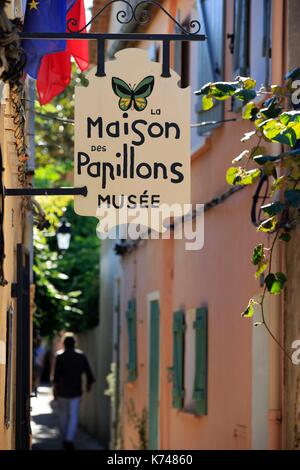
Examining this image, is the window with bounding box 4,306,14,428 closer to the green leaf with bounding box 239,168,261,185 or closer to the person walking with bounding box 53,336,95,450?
the green leaf with bounding box 239,168,261,185

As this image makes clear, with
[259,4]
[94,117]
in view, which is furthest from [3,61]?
[259,4]


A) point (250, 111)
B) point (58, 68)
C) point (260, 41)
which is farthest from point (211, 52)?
point (250, 111)

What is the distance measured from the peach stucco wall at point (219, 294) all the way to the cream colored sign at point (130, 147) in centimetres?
319

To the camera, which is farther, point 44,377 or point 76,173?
point 44,377

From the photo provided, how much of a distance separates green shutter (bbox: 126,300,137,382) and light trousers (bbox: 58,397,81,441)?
2.99ft

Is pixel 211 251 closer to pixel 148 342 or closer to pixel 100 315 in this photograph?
pixel 148 342

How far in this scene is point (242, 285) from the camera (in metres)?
11.3

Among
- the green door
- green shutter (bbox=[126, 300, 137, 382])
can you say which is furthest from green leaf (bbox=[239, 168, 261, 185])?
green shutter (bbox=[126, 300, 137, 382])

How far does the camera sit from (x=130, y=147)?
702cm

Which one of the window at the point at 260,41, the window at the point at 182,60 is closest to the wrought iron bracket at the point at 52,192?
the window at the point at 260,41

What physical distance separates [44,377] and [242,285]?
29.6 meters

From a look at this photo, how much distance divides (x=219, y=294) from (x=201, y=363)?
0.99m

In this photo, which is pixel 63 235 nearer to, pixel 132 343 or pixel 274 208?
pixel 132 343

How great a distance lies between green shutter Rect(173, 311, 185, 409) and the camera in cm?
1401
